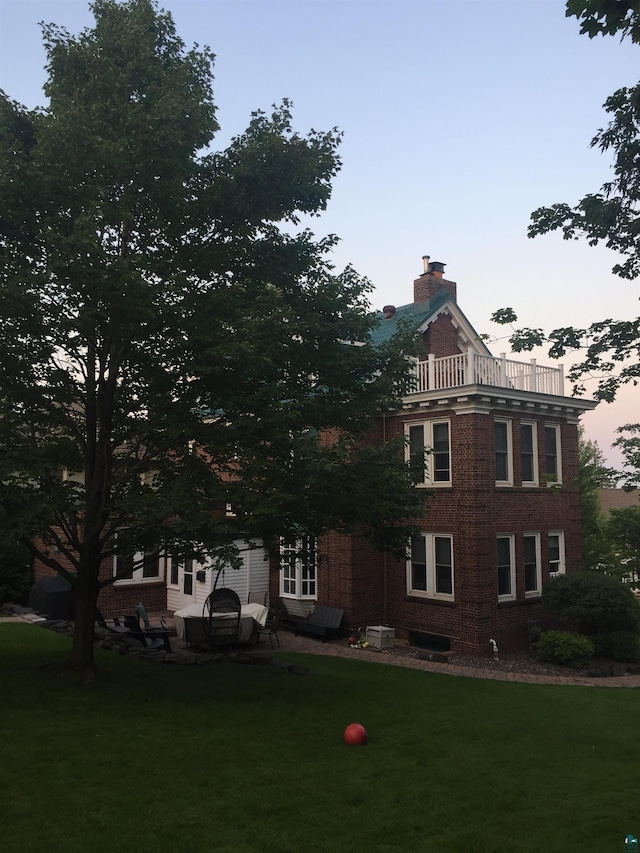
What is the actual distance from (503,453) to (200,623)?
1088 centimetres

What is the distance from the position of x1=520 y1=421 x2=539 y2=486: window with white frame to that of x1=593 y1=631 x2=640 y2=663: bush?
5282mm

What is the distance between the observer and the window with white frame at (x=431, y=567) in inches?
822

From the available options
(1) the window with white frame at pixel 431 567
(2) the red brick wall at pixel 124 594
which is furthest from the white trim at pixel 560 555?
(2) the red brick wall at pixel 124 594

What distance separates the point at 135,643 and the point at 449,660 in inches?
348

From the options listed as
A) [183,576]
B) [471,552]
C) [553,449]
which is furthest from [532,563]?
[183,576]

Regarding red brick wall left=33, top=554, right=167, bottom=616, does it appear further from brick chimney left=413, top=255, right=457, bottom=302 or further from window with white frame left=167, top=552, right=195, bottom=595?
brick chimney left=413, top=255, right=457, bottom=302

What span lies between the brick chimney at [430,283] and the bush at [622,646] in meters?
14.4

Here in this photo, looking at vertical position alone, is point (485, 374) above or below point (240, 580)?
above

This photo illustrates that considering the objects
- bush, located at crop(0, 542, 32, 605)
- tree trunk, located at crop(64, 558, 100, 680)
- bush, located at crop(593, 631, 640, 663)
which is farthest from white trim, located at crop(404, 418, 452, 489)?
bush, located at crop(0, 542, 32, 605)

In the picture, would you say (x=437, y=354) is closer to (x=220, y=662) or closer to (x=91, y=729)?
(x=220, y=662)

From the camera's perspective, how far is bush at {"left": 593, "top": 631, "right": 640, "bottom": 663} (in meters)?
19.8

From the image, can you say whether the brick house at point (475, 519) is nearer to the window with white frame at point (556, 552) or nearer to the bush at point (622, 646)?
the window with white frame at point (556, 552)

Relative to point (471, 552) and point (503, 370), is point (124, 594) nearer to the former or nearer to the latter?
point (471, 552)

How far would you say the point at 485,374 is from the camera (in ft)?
69.3
